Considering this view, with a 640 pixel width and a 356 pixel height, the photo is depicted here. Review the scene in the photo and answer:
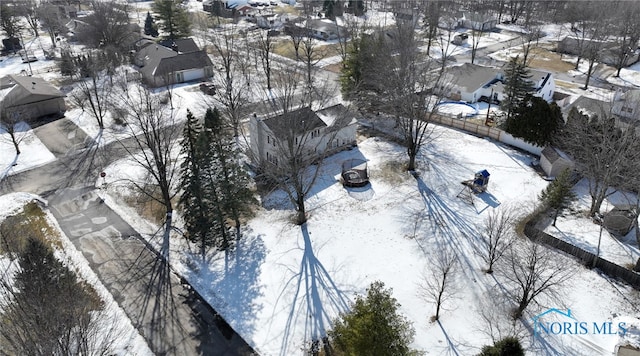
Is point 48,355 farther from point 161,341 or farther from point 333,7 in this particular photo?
point 333,7

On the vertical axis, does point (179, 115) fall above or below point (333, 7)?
below

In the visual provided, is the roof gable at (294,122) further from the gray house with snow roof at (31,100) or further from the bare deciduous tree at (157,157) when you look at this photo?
the gray house with snow roof at (31,100)

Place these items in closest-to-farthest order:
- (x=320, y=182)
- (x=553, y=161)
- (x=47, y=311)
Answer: (x=47, y=311), (x=553, y=161), (x=320, y=182)

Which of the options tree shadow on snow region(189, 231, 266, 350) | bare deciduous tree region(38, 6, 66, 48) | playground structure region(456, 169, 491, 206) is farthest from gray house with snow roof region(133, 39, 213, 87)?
playground structure region(456, 169, 491, 206)

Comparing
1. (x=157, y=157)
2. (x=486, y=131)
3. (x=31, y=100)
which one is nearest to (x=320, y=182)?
(x=157, y=157)

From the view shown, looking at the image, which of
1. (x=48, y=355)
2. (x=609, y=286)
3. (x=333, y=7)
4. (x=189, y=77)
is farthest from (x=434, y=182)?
(x=333, y=7)

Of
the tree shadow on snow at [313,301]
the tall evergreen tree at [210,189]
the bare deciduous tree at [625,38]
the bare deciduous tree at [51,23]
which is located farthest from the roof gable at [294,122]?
the bare deciduous tree at [51,23]

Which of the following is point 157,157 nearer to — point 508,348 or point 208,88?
point 508,348

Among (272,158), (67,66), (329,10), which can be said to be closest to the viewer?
(272,158)
